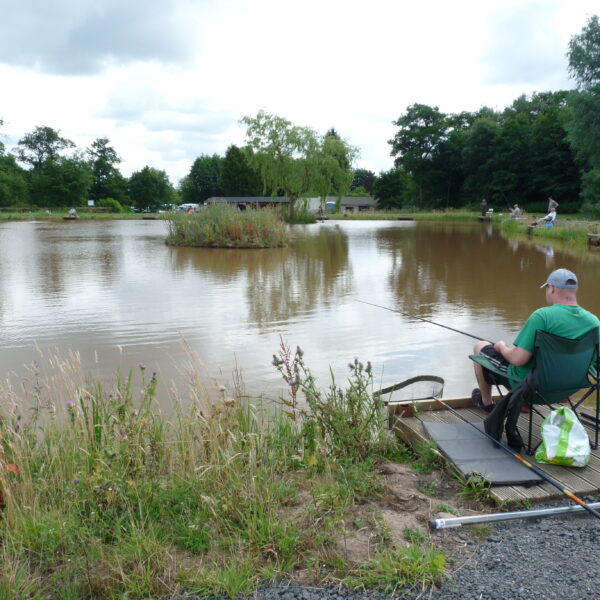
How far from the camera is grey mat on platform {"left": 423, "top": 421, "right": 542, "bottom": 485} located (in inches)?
136

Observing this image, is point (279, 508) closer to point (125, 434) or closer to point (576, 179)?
point (125, 434)

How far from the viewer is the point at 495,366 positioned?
4.24 meters

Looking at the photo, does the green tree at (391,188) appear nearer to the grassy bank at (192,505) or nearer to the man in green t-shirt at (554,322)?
the man in green t-shirt at (554,322)

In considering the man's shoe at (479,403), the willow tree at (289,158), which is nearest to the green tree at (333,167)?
the willow tree at (289,158)

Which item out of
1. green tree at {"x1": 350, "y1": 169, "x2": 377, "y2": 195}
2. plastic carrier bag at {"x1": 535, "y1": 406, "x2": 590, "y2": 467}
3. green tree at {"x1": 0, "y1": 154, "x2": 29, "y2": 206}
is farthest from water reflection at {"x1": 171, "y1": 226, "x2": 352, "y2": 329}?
green tree at {"x1": 350, "y1": 169, "x2": 377, "y2": 195}

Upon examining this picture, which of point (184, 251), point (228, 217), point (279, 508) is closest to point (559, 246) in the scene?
point (228, 217)

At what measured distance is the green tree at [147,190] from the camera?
325ft

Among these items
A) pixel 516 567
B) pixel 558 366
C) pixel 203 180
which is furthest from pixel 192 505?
pixel 203 180

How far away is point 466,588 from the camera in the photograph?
2535 millimetres

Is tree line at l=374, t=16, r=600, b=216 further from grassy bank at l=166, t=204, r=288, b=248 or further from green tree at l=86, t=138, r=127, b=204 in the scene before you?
green tree at l=86, t=138, r=127, b=204

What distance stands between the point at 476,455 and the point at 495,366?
0.76 m

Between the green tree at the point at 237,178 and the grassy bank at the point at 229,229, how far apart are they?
223 ft

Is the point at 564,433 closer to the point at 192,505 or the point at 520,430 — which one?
the point at 520,430

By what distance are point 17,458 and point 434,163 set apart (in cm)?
7911
